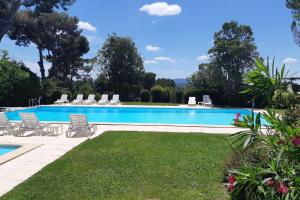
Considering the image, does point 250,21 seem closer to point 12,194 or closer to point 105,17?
point 105,17

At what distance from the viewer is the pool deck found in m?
6.30

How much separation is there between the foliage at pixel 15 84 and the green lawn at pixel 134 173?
1294cm

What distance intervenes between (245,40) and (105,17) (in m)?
14.2

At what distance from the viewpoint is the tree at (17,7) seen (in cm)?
2448

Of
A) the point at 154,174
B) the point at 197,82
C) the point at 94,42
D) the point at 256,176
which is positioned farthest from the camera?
the point at 94,42

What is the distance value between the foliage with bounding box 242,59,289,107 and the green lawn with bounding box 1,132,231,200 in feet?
8.81

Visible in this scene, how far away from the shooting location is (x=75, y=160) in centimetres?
736

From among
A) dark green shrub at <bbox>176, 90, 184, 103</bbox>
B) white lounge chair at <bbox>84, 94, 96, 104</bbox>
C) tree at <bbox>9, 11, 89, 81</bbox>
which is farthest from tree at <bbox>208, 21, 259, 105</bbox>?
tree at <bbox>9, 11, 89, 81</bbox>

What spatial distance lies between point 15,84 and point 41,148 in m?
15.7

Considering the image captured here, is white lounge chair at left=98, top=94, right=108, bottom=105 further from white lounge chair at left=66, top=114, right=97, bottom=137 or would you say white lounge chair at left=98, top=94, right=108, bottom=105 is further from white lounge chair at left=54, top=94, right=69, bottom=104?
white lounge chair at left=66, top=114, right=97, bottom=137

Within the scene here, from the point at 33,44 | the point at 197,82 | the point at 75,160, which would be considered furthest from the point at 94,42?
the point at 75,160

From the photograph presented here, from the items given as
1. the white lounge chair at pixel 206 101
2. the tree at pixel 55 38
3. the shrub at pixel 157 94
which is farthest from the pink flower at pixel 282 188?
the tree at pixel 55 38

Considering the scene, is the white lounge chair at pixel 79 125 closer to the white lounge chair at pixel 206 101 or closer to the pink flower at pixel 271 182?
the pink flower at pixel 271 182

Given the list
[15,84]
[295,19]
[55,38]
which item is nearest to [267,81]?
[295,19]
